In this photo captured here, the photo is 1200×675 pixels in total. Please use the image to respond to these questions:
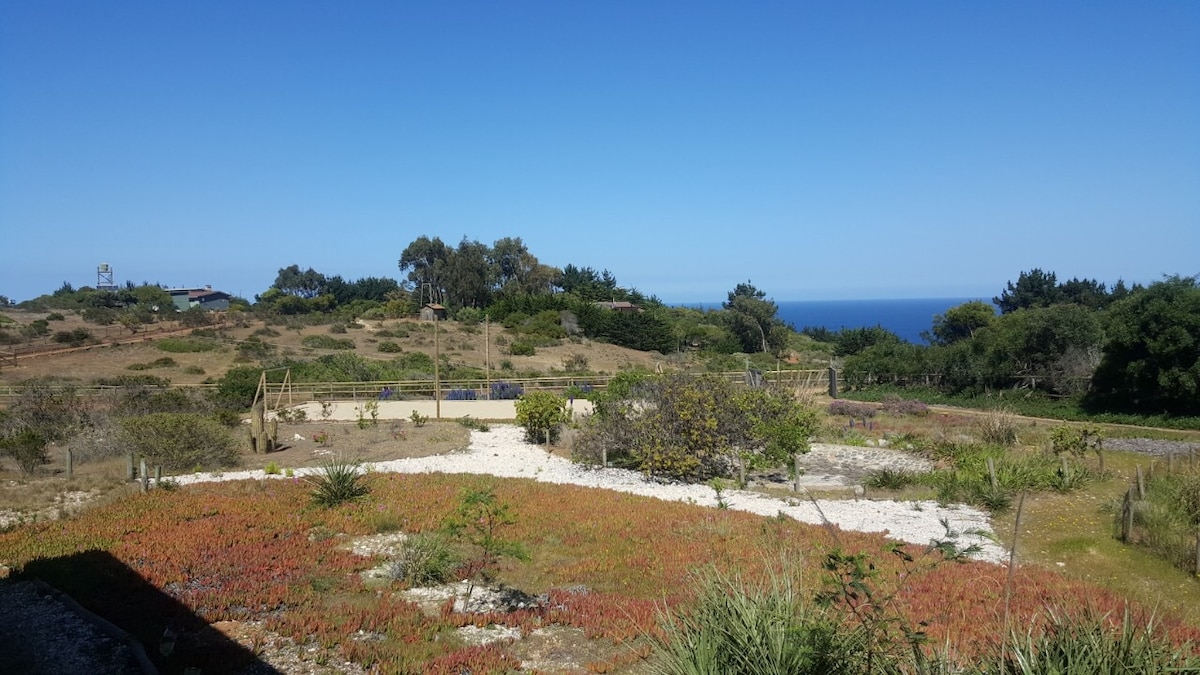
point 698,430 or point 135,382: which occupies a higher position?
point 135,382

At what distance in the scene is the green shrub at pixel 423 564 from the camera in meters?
8.09

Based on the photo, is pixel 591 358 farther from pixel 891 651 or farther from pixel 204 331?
pixel 891 651

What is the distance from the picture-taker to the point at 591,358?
177ft

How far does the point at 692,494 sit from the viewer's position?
48.2ft

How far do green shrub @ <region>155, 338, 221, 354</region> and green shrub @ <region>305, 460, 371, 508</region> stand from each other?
38.9 m

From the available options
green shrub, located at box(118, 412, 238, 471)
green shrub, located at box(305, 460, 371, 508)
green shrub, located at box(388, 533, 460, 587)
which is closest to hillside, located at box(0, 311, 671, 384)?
green shrub, located at box(118, 412, 238, 471)

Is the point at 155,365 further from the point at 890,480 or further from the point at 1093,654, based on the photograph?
the point at 1093,654

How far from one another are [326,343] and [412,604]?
48.4 m

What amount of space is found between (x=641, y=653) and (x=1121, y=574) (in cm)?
739

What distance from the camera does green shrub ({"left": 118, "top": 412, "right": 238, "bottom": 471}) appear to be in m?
16.8

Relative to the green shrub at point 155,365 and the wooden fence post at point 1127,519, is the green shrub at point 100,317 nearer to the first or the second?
the green shrub at point 155,365

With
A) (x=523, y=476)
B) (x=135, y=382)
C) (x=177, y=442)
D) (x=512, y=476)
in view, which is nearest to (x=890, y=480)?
(x=523, y=476)

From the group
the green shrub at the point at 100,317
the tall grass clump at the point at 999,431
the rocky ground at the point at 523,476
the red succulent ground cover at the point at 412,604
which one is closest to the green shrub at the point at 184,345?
the green shrub at the point at 100,317

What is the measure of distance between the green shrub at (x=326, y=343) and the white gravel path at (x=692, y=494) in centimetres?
3330
